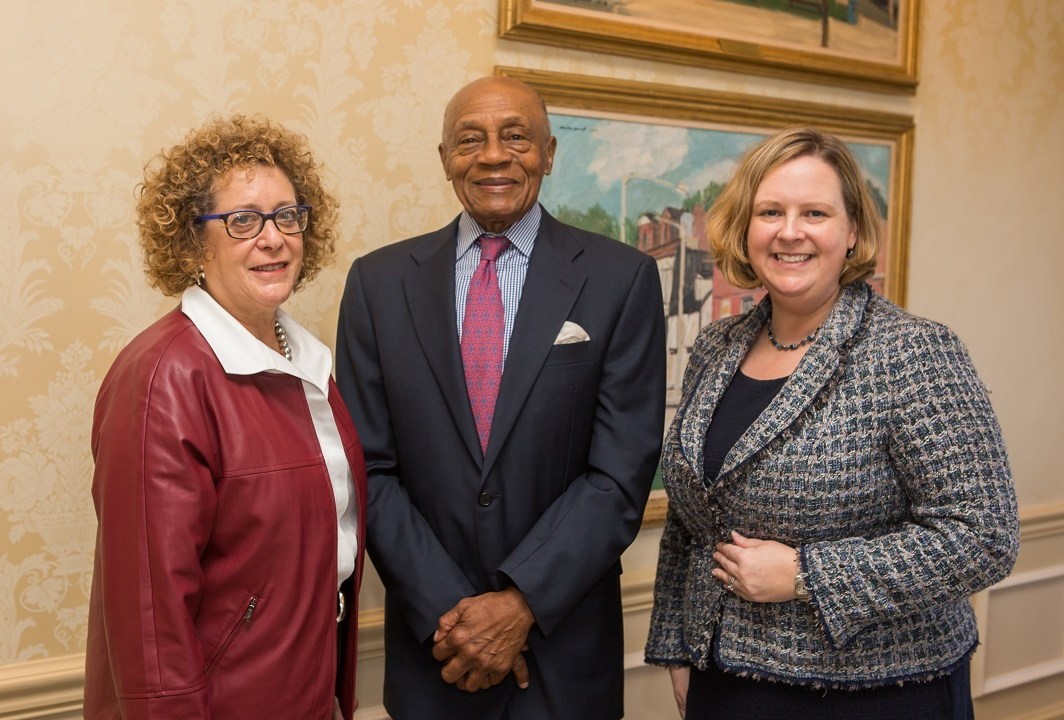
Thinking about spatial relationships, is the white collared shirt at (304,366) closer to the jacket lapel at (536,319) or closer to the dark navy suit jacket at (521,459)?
the dark navy suit jacket at (521,459)

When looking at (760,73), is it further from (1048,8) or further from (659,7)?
(1048,8)

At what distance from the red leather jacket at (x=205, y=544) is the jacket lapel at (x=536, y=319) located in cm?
42

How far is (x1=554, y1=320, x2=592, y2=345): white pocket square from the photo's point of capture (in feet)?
6.54

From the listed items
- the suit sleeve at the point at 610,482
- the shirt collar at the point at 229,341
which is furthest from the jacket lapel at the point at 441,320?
the shirt collar at the point at 229,341

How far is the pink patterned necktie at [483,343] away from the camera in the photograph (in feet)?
6.57

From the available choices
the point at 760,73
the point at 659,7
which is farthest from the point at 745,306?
the point at 659,7

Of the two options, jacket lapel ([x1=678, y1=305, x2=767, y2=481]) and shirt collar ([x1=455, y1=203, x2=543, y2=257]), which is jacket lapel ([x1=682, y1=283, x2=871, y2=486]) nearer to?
jacket lapel ([x1=678, y1=305, x2=767, y2=481])

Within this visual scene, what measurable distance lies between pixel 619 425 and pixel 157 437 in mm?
926

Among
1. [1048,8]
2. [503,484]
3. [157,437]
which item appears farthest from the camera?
[1048,8]

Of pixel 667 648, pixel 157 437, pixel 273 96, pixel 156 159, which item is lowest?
pixel 667 648

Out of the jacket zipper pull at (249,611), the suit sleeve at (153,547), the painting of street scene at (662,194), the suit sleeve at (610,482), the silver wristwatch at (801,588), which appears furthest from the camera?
the painting of street scene at (662,194)

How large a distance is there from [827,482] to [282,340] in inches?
39.8

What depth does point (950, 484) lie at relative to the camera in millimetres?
1628

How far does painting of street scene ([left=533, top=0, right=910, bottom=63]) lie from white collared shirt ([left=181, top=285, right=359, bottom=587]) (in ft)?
4.26
